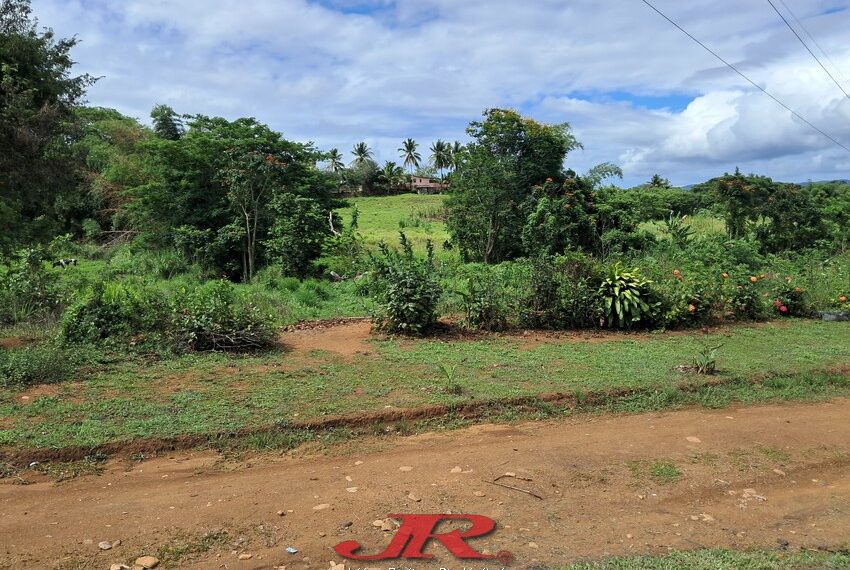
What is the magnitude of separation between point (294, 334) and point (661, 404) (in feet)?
17.8

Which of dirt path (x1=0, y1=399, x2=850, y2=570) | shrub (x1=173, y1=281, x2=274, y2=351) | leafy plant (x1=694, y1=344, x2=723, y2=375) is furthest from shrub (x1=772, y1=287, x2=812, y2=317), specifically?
shrub (x1=173, y1=281, x2=274, y2=351)

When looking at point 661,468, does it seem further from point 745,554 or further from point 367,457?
point 367,457

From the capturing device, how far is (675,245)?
49.9 feet

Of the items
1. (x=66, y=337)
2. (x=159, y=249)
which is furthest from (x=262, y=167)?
(x=66, y=337)

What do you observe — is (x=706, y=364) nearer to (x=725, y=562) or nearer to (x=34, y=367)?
(x=725, y=562)

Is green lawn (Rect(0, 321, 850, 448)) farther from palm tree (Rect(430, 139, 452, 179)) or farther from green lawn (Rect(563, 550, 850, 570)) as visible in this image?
A: palm tree (Rect(430, 139, 452, 179))

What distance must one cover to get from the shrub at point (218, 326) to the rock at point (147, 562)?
15.0 ft

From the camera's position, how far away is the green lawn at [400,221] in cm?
2578

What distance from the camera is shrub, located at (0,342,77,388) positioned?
643 centimetres

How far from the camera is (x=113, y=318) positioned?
819 cm

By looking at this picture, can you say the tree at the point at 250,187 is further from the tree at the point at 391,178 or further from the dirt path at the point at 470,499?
the tree at the point at 391,178

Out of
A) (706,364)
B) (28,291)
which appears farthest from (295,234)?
(706,364)

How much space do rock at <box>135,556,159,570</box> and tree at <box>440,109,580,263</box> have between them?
52.4 feet

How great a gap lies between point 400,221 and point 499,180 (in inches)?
557
